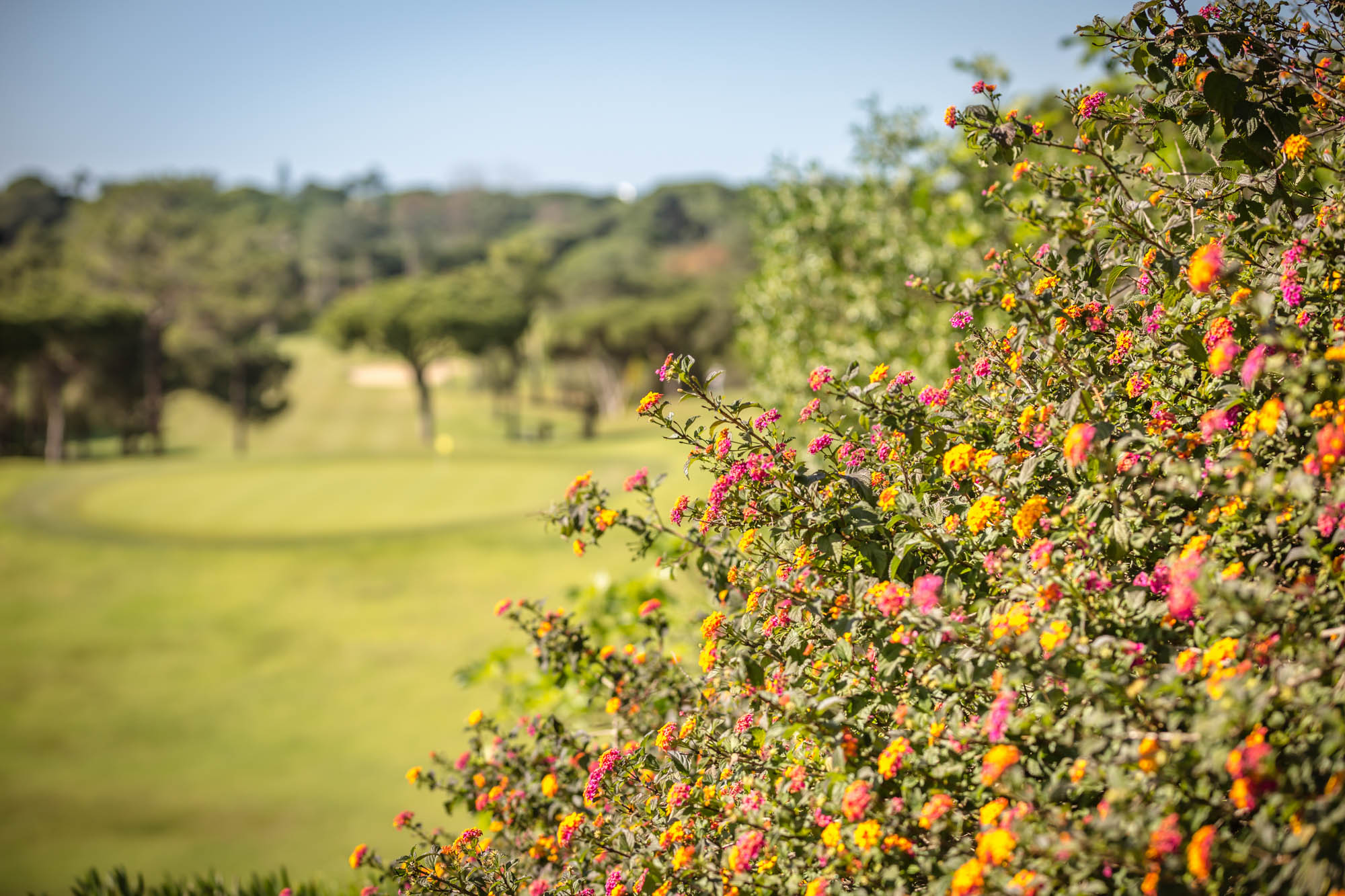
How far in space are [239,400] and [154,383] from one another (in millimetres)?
3213

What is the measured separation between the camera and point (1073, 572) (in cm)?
138

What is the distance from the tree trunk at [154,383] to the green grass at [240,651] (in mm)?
17689

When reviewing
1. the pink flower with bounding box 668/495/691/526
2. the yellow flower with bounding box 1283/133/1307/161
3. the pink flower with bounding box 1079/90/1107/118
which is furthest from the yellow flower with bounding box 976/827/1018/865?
the pink flower with bounding box 1079/90/1107/118

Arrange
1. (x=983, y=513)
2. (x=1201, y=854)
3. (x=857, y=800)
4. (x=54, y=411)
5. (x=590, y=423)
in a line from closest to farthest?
1. (x=1201, y=854)
2. (x=857, y=800)
3. (x=983, y=513)
4. (x=54, y=411)
5. (x=590, y=423)

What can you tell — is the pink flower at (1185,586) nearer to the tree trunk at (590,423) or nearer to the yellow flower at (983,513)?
the yellow flower at (983,513)

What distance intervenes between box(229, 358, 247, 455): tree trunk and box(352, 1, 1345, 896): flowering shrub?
37.1m

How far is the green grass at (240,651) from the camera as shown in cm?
538

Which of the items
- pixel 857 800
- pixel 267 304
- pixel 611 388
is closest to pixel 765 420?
pixel 857 800

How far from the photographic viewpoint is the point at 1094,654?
1.36 meters

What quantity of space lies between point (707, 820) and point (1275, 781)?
1.00 m

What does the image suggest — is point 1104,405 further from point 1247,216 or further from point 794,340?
point 794,340

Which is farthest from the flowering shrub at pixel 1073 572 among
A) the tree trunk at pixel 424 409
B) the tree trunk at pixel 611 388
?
the tree trunk at pixel 611 388

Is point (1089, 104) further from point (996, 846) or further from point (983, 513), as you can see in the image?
point (996, 846)

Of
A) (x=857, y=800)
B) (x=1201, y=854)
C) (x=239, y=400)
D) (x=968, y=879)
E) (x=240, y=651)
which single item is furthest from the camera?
(x=239, y=400)
